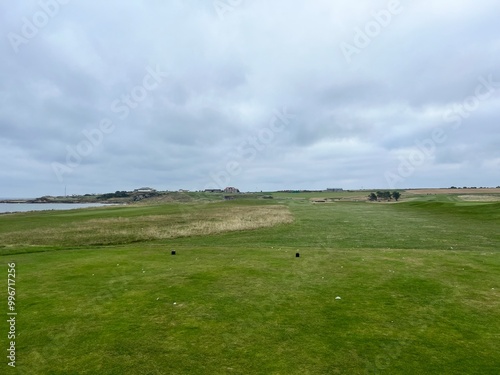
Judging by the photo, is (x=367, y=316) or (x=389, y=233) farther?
(x=389, y=233)

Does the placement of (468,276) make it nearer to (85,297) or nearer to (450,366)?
(450,366)

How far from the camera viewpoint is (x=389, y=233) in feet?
96.8

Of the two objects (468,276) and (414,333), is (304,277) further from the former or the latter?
(468,276)

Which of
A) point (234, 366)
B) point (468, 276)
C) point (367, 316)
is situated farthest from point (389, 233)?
point (234, 366)

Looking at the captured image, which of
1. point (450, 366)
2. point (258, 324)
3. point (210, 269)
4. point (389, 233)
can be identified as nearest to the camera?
point (450, 366)

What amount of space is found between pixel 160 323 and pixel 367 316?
557cm

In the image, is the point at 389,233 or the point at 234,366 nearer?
the point at 234,366

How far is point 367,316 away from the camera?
8750 millimetres

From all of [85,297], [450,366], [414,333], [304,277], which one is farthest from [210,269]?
[450,366]

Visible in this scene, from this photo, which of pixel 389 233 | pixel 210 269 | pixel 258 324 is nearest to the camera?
pixel 258 324

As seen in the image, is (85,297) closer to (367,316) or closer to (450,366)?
(367,316)

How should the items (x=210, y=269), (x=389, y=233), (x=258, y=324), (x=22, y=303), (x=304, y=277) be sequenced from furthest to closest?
(x=389, y=233) < (x=210, y=269) < (x=304, y=277) < (x=22, y=303) < (x=258, y=324)

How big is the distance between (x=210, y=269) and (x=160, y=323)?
5.99 metres

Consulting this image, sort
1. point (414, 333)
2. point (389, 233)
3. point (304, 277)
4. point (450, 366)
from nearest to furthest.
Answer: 1. point (450, 366)
2. point (414, 333)
3. point (304, 277)
4. point (389, 233)
